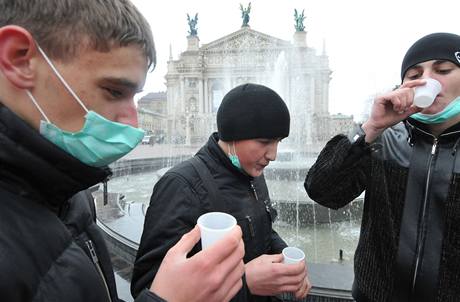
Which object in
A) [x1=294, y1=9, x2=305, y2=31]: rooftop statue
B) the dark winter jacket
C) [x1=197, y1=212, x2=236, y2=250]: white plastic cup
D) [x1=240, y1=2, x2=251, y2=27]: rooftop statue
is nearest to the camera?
[x1=197, y1=212, x2=236, y2=250]: white plastic cup

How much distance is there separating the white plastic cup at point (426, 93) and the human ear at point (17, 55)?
1.57m

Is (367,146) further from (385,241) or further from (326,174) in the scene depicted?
(385,241)

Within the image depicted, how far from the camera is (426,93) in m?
1.50

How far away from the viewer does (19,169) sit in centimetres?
80

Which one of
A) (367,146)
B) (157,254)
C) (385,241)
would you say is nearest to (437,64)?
(367,146)

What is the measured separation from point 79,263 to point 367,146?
4.78 feet

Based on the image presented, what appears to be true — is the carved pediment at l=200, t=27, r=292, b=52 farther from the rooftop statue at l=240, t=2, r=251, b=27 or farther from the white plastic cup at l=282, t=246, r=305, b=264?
the white plastic cup at l=282, t=246, r=305, b=264

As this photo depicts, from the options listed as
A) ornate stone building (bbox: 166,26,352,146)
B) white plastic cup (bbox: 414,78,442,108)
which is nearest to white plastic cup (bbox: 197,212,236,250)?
white plastic cup (bbox: 414,78,442,108)

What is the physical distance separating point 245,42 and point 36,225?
2223 inches

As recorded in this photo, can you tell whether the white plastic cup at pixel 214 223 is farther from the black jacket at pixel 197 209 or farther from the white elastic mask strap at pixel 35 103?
the white elastic mask strap at pixel 35 103

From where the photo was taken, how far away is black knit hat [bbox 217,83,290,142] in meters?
1.78

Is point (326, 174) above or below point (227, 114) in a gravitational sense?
below

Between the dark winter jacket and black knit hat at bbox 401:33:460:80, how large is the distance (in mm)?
Answer: 333

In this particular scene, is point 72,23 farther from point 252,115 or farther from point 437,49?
point 437,49
